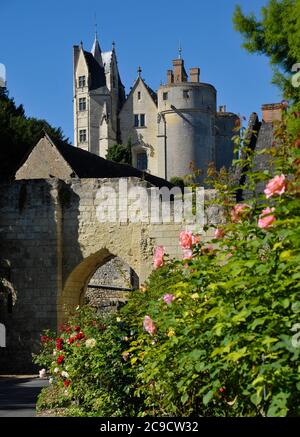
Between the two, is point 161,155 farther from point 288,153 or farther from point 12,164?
point 288,153

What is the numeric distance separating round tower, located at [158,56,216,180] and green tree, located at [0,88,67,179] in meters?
25.2

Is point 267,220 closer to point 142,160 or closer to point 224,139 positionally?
point 142,160

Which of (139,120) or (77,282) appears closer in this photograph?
(77,282)

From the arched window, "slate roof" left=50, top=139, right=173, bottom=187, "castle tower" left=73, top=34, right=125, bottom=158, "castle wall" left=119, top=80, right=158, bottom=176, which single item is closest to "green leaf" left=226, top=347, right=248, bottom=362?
"slate roof" left=50, top=139, right=173, bottom=187

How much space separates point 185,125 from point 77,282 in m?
44.8

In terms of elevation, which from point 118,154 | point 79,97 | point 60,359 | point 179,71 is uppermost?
point 179,71

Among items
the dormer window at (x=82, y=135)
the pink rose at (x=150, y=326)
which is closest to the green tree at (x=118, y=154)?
the dormer window at (x=82, y=135)

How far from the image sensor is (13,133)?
33.0 metres

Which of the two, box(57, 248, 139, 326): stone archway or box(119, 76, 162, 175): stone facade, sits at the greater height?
box(119, 76, 162, 175): stone facade

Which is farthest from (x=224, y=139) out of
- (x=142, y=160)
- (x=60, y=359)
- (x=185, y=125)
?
(x=60, y=359)

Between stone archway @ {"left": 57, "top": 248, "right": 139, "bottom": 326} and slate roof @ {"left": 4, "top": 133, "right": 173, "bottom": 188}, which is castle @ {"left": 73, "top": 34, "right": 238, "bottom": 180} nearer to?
slate roof @ {"left": 4, "top": 133, "right": 173, "bottom": 188}

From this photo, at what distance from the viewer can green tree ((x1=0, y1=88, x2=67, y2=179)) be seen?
3130 cm

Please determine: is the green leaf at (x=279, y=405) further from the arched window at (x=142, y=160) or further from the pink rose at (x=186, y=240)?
the arched window at (x=142, y=160)
